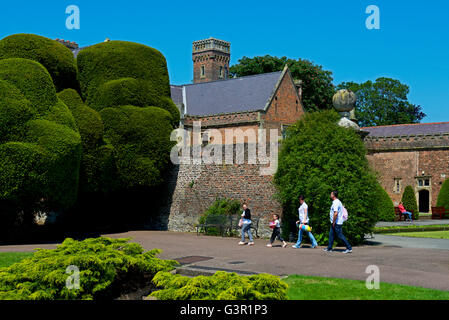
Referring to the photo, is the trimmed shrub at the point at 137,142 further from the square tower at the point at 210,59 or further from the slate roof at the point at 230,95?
the square tower at the point at 210,59

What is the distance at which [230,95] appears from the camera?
38.7 m

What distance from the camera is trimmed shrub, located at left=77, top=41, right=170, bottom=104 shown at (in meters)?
24.2

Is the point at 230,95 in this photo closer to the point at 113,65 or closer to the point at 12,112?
the point at 113,65

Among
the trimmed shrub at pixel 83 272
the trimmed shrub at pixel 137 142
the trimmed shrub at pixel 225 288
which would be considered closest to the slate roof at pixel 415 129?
the trimmed shrub at pixel 137 142

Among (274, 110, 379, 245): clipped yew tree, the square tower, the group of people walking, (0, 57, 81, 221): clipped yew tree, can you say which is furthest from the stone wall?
the square tower

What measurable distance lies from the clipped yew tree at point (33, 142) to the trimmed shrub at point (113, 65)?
509 centimetres

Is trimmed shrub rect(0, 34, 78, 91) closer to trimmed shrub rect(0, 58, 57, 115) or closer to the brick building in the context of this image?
trimmed shrub rect(0, 58, 57, 115)

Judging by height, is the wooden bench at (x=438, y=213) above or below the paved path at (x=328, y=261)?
above

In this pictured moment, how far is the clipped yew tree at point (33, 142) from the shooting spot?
55.6 ft

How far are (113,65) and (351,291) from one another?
63.6ft

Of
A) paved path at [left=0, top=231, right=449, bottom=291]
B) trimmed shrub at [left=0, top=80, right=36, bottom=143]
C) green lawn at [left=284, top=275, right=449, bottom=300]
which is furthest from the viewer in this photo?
trimmed shrub at [left=0, top=80, right=36, bottom=143]

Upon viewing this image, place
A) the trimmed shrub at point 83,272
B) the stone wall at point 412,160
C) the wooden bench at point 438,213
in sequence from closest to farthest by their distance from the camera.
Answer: the trimmed shrub at point 83,272, the wooden bench at point 438,213, the stone wall at point 412,160

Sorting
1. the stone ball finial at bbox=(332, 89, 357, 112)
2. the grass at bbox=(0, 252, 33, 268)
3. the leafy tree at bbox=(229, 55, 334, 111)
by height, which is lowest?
the grass at bbox=(0, 252, 33, 268)

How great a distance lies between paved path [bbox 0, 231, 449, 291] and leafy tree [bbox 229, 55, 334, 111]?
3685 centimetres
